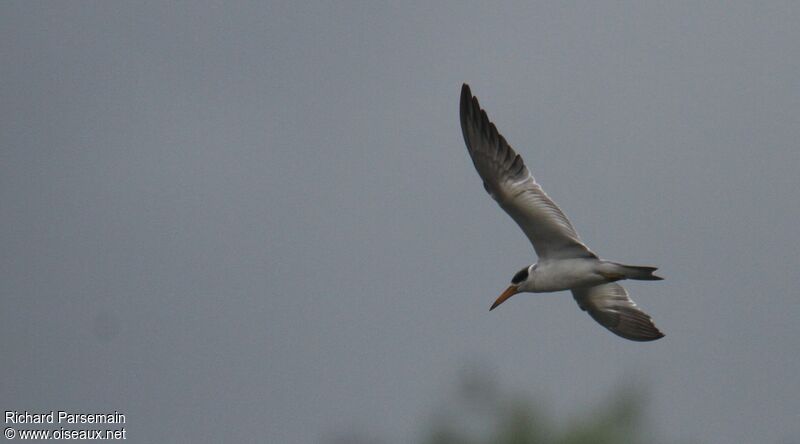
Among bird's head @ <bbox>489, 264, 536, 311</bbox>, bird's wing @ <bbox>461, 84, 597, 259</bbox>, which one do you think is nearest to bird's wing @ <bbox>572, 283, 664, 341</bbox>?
bird's head @ <bbox>489, 264, 536, 311</bbox>

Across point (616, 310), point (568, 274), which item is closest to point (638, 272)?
point (568, 274)

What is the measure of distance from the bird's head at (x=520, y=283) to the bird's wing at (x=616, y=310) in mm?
1149

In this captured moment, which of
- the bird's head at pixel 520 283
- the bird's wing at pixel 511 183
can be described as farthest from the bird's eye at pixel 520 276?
the bird's wing at pixel 511 183

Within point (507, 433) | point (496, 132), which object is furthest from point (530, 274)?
point (507, 433)

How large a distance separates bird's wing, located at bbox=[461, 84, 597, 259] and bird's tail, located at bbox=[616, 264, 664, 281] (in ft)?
1.99

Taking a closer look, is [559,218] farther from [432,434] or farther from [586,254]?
[432,434]

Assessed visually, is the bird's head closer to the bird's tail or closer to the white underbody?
the white underbody

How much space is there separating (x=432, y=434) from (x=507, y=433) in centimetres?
123

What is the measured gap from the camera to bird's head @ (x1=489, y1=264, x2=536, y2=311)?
23.1 m

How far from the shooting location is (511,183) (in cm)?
2261

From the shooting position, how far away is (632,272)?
867 inches

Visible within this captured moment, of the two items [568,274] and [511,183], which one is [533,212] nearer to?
[511,183]

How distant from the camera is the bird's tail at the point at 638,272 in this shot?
71.5 feet

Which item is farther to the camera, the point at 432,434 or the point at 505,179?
the point at 432,434
